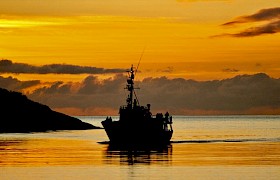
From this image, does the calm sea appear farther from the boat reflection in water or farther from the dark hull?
the dark hull

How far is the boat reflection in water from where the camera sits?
117 metres

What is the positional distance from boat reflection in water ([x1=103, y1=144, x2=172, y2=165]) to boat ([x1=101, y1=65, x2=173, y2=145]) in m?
1.65

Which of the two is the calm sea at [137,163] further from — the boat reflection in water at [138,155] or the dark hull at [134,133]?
the dark hull at [134,133]

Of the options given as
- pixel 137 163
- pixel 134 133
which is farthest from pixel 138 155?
pixel 134 133

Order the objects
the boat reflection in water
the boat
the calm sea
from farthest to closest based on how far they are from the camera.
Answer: the boat < the boat reflection in water < the calm sea

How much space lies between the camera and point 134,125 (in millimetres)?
152250

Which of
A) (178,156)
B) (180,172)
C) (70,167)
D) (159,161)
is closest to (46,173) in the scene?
(70,167)

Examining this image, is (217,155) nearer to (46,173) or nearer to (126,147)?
(126,147)

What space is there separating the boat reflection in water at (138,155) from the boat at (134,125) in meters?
1.65

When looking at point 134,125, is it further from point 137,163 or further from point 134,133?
point 137,163

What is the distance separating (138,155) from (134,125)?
21907mm

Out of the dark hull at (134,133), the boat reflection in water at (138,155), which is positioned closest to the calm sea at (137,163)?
the boat reflection in water at (138,155)

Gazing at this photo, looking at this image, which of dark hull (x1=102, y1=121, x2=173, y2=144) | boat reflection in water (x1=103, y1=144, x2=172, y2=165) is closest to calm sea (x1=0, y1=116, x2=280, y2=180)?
boat reflection in water (x1=103, y1=144, x2=172, y2=165)

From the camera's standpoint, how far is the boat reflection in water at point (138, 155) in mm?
116938
